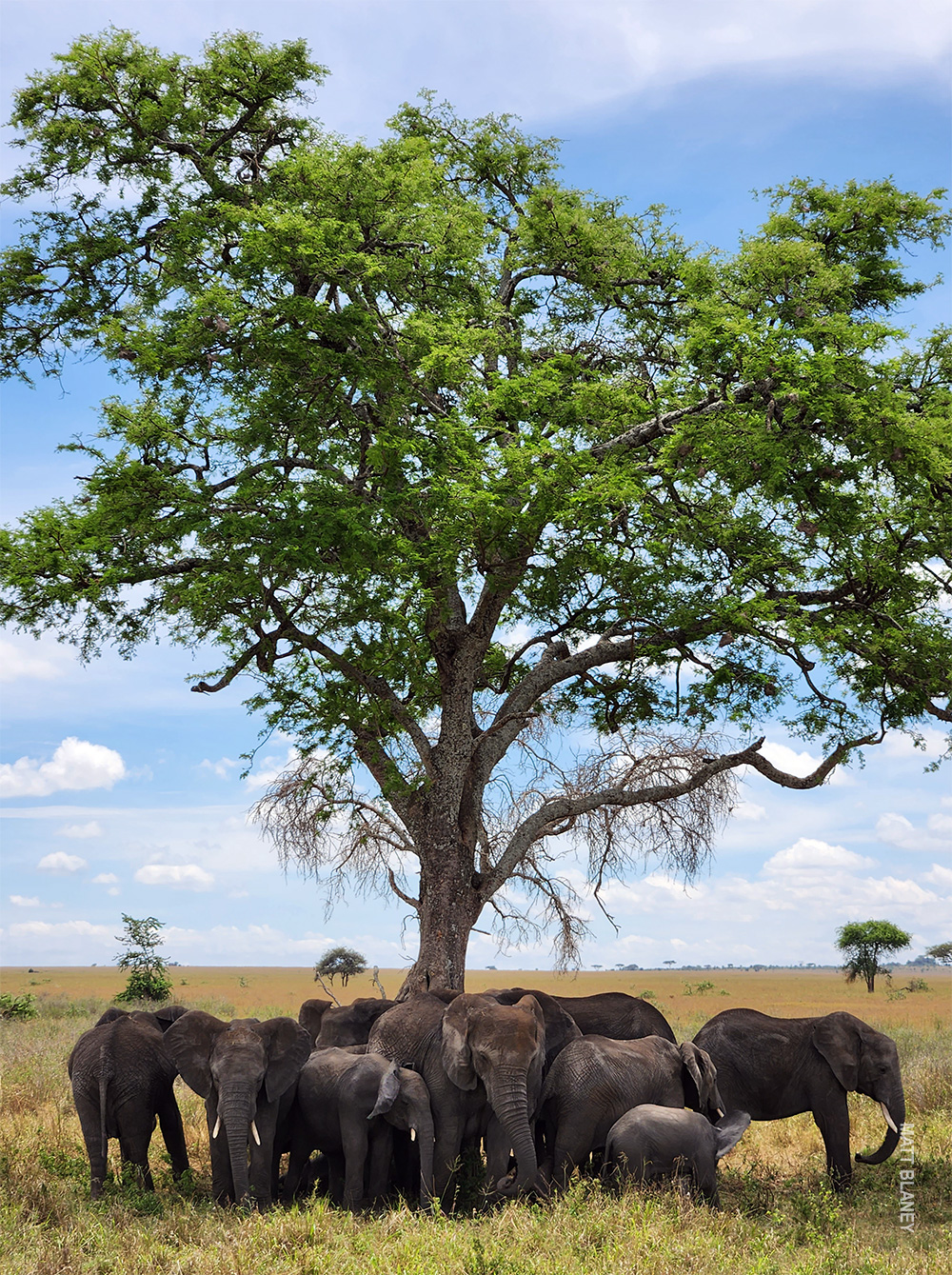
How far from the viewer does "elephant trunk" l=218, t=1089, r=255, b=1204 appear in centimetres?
1070

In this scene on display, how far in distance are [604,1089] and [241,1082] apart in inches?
143

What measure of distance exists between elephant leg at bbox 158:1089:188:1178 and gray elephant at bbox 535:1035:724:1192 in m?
4.23

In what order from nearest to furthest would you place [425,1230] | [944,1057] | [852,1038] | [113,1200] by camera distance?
[425,1230], [113,1200], [852,1038], [944,1057]

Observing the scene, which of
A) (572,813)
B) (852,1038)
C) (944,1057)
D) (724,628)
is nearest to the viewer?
(852,1038)

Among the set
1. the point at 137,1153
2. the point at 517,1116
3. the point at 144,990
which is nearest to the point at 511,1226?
the point at 517,1116

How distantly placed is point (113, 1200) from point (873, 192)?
20.5m

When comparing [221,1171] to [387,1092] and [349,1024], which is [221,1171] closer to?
[387,1092]

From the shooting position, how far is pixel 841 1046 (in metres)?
12.6

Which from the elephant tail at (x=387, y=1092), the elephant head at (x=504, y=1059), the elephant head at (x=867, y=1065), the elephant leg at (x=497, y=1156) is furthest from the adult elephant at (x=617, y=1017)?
the elephant tail at (x=387, y=1092)

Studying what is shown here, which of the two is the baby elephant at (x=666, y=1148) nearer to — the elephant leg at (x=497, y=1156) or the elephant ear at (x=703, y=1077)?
the elephant ear at (x=703, y=1077)

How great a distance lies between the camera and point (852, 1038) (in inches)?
500

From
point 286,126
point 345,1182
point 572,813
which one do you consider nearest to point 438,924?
point 572,813

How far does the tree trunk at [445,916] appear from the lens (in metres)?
18.6

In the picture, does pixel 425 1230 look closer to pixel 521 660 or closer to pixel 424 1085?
pixel 424 1085
